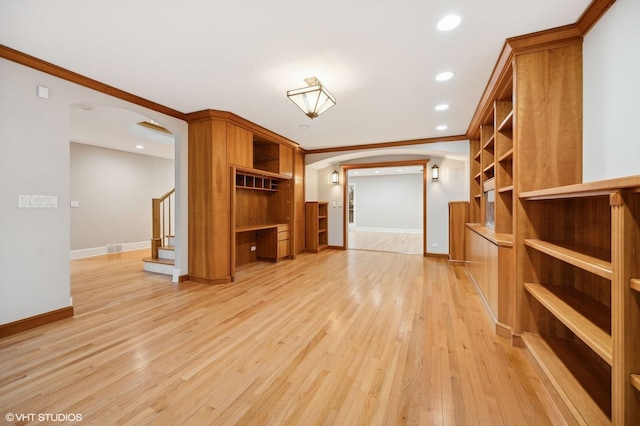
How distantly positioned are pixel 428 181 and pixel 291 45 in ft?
16.3

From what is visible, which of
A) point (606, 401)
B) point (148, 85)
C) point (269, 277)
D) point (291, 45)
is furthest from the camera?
point (269, 277)

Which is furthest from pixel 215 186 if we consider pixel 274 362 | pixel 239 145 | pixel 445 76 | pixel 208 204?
pixel 445 76

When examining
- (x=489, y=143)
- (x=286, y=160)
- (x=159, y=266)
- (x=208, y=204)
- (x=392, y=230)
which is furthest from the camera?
(x=392, y=230)

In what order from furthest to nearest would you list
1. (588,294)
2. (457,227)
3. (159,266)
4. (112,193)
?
1. (112,193)
2. (457,227)
3. (159,266)
4. (588,294)

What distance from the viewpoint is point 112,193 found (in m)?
6.88

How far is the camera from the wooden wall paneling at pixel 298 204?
625cm

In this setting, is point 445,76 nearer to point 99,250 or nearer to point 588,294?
point 588,294

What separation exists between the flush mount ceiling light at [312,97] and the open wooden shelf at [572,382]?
295 cm

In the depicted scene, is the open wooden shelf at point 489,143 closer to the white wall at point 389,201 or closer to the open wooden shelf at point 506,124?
the open wooden shelf at point 506,124

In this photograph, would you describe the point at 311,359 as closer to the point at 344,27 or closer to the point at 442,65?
the point at 344,27

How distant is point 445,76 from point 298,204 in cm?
422

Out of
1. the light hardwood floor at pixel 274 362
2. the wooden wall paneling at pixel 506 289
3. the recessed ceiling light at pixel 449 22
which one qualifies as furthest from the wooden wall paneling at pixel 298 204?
the recessed ceiling light at pixel 449 22

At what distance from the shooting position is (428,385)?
5.84ft

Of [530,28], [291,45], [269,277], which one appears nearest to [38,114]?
[291,45]
